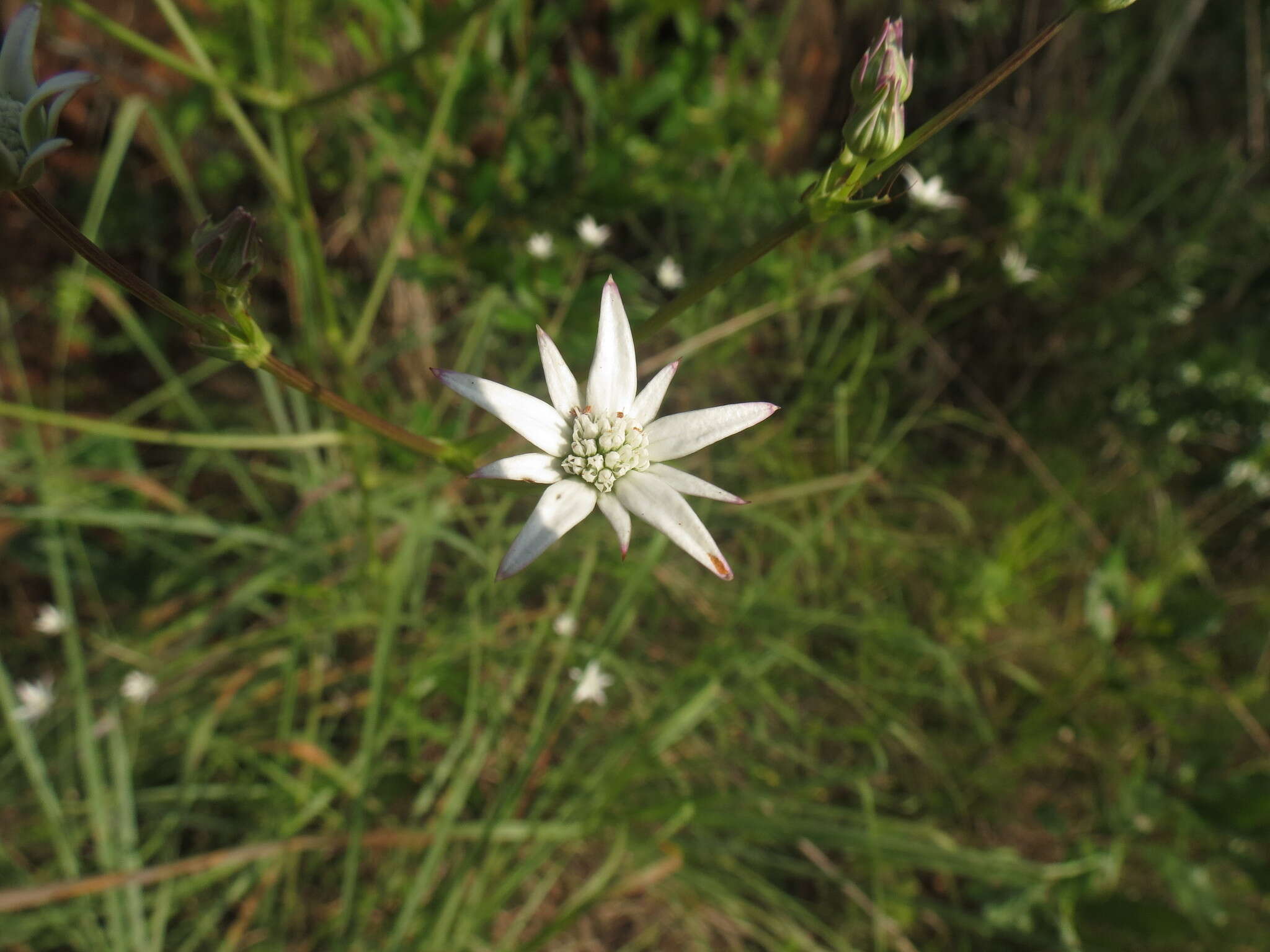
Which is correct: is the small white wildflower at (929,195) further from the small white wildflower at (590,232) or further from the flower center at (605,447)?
the flower center at (605,447)

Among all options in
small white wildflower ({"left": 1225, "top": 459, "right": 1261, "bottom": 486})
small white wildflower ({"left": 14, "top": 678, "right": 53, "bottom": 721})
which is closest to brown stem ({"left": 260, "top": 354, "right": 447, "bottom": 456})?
small white wildflower ({"left": 14, "top": 678, "right": 53, "bottom": 721})

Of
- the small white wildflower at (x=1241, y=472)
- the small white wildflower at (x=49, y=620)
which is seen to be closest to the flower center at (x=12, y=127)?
the small white wildflower at (x=49, y=620)

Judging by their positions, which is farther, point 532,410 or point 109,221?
point 109,221

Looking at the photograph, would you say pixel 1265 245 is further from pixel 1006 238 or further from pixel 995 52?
pixel 995 52

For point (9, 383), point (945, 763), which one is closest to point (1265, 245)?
point (945, 763)

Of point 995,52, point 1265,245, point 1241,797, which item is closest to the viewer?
point 1241,797
